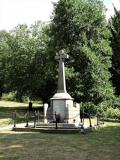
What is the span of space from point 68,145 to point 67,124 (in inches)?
298

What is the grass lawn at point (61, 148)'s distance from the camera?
43.9 feet

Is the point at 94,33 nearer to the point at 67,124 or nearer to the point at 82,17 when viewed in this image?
the point at 82,17

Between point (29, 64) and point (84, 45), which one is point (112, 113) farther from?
point (29, 64)

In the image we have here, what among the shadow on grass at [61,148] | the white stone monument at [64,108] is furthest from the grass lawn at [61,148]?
the white stone monument at [64,108]

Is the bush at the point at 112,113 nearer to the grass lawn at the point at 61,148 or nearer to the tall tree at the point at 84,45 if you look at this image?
the tall tree at the point at 84,45

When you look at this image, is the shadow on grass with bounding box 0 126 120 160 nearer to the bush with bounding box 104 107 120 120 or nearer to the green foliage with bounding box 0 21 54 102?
the bush with bounding box 104 107 120 120

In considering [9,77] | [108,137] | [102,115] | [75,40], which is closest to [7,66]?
[9,77]

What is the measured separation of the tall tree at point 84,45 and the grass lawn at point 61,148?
55.1ft

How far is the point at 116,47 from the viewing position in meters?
43.4

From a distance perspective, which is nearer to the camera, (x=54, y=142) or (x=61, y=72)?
(x=54, y=142)

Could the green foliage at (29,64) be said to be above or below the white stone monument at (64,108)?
above

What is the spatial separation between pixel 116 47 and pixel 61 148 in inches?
1165

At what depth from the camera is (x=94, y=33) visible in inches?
1516

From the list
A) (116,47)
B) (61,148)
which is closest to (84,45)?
(116,47)
